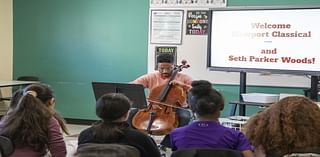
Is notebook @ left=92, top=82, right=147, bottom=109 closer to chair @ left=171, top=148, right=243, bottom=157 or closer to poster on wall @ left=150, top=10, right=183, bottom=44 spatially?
chair @ left=171, top=148, right=243, bottom=157

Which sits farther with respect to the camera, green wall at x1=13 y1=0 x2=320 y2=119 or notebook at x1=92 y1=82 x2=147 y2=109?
green wall at x1=13 y1=0 x2=320 y2=119

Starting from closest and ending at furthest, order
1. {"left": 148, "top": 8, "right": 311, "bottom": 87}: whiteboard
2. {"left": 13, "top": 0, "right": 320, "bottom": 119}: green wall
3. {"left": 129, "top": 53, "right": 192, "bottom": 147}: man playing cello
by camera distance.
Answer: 1. {"left": 129, "top": 53, "right": 192, "bottom": 147}: man playing cello
2. {"left": 148, "top": 8, "right": 311, "bottom": 87}: whiteboard
3. {"left": 13, "top": 0, "right": 320, "bottom": 119}: green wall

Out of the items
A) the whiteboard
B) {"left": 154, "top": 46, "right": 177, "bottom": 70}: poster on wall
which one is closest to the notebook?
the whiteboard

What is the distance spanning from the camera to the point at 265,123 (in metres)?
2.17

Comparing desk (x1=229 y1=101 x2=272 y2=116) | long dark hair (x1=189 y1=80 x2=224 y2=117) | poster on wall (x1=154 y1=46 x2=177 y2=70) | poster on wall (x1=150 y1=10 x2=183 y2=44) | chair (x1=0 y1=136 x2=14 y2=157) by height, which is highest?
poster on wall (x1=150 y1=10 x2=183 y2=44)

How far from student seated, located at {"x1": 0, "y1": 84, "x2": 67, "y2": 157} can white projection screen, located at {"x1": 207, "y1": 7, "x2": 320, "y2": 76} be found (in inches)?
116

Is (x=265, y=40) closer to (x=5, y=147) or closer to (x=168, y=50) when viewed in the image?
(x=168, y=50)

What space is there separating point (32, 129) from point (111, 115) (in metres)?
0.45

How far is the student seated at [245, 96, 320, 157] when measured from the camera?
2.06 m

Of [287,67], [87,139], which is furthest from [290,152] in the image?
[287,67]

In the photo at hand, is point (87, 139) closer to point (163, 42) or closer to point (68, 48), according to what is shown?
point (163, 42)

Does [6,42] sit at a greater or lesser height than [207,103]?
→ greater

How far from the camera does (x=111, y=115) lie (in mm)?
2432

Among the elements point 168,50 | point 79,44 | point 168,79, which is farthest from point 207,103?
point 79,44
